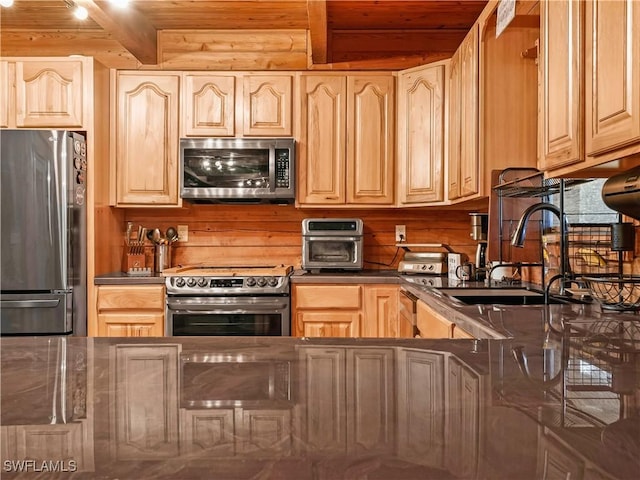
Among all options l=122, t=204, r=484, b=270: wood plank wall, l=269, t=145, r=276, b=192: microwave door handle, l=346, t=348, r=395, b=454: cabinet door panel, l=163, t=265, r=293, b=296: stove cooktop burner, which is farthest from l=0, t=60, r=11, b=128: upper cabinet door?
l=346, t=348, r=395, b=454: cabinet door panel

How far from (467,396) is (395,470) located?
0.85 ft

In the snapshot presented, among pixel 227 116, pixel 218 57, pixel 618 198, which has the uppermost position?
pixel 218 57

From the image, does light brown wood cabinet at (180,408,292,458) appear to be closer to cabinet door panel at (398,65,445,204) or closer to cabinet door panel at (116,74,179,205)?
cabinet door panel at (398,65,445,204)

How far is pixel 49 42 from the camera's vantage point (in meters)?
3.90

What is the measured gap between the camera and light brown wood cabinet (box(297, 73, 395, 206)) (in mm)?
3580

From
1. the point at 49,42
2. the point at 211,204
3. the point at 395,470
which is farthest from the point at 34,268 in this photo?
the point at 395,470

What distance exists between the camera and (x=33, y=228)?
3.12m

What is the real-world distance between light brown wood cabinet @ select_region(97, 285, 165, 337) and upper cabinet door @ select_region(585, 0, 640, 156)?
103 inches

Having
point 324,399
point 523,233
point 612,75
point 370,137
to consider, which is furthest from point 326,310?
point 324,399

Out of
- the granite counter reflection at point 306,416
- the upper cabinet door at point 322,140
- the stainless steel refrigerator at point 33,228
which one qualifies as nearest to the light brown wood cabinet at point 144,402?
the granite counter reflection at point 306,416

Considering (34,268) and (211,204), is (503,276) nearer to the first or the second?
(211,204)

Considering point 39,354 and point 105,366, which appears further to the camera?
point 39,354

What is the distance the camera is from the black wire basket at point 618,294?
5.51 ft

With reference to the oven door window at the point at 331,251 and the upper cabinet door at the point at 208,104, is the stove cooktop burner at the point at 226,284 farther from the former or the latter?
the upper cabinet door at the point at 208,104
